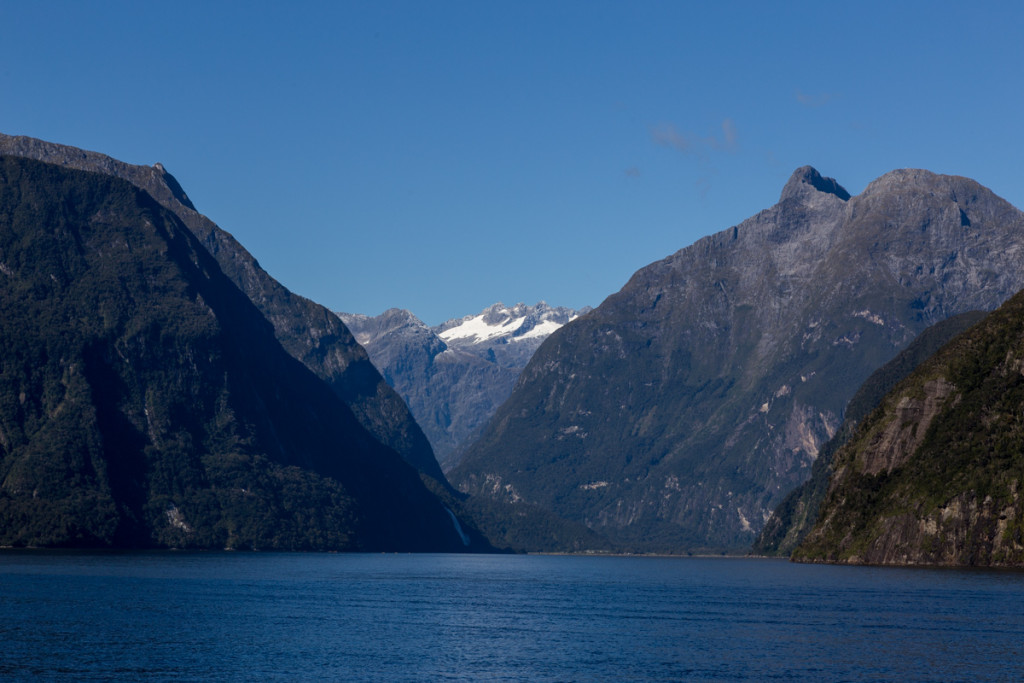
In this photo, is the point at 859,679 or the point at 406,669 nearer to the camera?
the point at 859,679

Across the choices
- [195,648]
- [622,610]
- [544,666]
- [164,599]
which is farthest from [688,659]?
[164,599]

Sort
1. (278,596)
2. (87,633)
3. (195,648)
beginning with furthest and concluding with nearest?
(278,596)
(87,633)
(195,648)

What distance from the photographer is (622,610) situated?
176 metres

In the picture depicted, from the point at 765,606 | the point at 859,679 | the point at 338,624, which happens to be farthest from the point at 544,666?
the point at 765,606

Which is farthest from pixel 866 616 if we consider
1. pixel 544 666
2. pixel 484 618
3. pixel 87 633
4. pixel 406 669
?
pixel 87 633

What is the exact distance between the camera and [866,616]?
513 ft

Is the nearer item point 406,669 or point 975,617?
point 406,669

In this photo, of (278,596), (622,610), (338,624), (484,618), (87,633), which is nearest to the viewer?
(87,633)

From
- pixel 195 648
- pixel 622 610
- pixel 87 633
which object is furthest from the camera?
pixel 622 610

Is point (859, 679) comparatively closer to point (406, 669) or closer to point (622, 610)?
point (406, 669)

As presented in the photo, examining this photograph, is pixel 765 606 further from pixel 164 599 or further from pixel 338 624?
pixel 164 599

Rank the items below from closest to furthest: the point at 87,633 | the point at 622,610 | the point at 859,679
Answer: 1. the point at 859,679
2. the point at 87,633
3. the point at 622,610

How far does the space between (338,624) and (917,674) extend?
70.2 metres

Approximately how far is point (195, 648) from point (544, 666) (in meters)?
34.7
